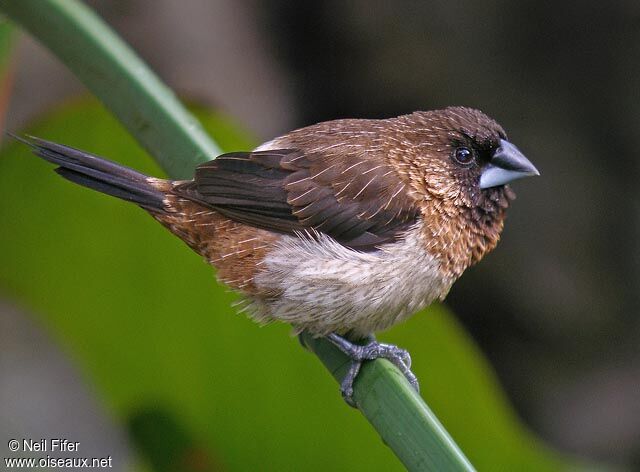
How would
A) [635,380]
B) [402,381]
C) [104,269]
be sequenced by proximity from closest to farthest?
[402,381]
[104,269]
[635,380]

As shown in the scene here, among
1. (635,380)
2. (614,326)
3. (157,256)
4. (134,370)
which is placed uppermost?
(157,256)

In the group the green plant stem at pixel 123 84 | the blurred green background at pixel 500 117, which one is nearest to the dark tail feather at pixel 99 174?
the green plant stem at pixel 123 84

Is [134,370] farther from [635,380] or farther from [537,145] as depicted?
[635,380]

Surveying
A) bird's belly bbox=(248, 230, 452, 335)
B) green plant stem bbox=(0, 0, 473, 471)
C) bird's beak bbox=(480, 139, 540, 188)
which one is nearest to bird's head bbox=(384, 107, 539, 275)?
bird's beak bbox=(480, 139, 540, 188)

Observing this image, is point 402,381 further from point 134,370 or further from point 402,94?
point 402,94

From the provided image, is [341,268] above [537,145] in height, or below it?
above

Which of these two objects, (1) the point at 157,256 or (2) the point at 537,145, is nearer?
(1) the point at 157,256

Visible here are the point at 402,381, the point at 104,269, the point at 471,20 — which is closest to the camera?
the point at 402,381

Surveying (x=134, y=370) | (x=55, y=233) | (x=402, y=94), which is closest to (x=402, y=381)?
(x=134, y=370)
